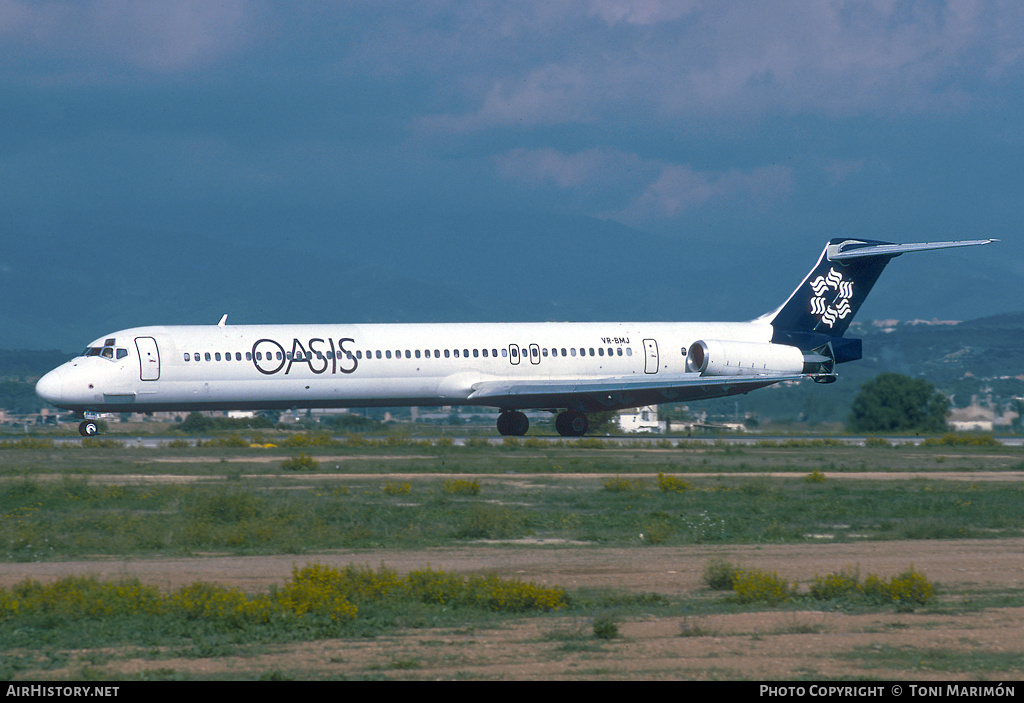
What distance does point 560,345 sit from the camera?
46188 millimetres

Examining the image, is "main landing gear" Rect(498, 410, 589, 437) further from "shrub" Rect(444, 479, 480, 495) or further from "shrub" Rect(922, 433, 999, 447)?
"shrub" Rect(444, 479, 480, 495)

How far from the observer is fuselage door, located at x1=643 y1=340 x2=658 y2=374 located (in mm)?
47156

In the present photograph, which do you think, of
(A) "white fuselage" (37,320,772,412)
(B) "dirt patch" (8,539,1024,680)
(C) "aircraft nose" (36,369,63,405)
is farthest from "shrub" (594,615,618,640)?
(C) "aircraft nose" (36,369,63,405)

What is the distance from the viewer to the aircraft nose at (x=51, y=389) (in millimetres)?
39656

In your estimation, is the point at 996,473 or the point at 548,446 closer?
the point at 996,473

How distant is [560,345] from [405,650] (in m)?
34.5

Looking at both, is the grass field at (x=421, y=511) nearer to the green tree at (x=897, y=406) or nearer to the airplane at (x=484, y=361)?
the airplane at (x=484, y=361)

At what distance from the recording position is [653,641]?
12172 millimetres

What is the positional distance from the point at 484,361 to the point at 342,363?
213 inches

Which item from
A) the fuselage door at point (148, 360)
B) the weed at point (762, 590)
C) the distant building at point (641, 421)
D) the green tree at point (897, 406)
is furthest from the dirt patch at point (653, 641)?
the distant building at point (641, 421)

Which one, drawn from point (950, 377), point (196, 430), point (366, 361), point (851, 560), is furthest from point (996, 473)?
point (950, 377)

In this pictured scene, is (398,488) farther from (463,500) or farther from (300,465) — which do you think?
(300,465)

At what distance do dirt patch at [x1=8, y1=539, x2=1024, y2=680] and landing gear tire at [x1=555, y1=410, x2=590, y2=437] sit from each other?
29.9 m
